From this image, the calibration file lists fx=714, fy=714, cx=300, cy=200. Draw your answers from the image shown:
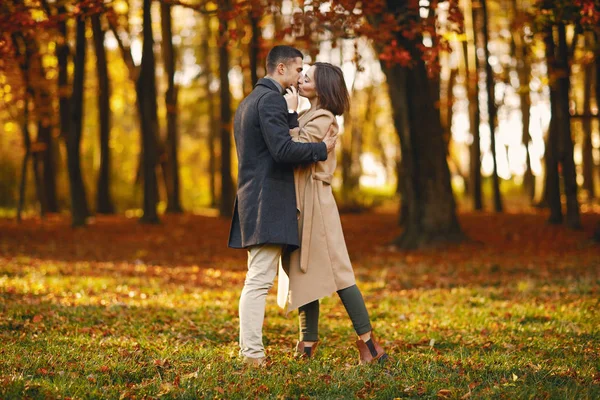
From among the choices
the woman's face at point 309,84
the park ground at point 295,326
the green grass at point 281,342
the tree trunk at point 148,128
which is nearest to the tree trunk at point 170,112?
the tree trunk at point 148,128

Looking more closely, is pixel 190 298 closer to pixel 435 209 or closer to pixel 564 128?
pixel 435 209

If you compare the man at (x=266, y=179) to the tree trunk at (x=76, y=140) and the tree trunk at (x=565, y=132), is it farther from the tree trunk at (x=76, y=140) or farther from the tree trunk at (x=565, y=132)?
the tree trunk at (x=76, y=140)

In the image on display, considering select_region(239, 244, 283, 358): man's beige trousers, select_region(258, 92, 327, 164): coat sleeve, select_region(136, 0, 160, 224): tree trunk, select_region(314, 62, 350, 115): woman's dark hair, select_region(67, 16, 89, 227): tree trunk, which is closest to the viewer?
select_region(258, 92, 327, 164): coat sleeve

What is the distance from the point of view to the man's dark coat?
15.8ft

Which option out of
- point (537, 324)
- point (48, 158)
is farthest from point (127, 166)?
point (537, 324)

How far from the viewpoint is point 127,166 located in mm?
30062

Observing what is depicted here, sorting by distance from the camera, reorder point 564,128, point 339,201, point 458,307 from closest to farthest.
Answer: point 458,307
point 564,128
point 339,201

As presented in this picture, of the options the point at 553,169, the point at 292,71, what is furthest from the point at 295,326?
the point at 553,169

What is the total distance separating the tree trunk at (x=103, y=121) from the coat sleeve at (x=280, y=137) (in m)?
16.2

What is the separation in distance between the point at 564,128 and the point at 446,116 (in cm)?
1138

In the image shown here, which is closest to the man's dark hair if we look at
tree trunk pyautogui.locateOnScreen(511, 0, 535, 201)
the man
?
the man

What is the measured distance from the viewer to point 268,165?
16.2ft

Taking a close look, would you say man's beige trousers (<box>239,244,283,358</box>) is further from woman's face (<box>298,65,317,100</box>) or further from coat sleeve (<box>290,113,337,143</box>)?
woman's face (<box>298,65,317,100</box>)

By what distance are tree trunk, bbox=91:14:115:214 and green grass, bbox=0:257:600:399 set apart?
1192 centimetres
